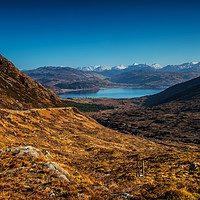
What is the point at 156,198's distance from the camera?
42.8 feet

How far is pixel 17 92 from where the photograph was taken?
7981cm

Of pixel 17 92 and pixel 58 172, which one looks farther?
pixel 17 92

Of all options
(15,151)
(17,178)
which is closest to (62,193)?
(17,178)

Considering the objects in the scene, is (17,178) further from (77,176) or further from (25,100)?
(25,100)

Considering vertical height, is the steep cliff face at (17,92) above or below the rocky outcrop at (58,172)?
above

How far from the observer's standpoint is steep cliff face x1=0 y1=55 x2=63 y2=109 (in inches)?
2578

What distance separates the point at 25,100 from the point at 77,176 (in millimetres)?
67605

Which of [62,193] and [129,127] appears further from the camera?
[129,127]

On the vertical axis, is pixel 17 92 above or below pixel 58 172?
above

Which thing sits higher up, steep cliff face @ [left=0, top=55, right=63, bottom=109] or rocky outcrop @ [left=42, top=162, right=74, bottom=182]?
steep cliff face @ [left=0, top=55, right=63, bottom=109]

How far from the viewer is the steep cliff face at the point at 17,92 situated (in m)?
65.5

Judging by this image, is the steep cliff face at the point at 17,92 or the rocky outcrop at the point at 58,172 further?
the steep cliff face at the point at 17,92

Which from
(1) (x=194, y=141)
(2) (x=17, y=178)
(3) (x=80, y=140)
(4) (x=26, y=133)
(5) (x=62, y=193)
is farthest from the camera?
(1) (x=194, y=141)

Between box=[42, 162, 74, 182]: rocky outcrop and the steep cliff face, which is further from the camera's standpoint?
the steep cliff face
